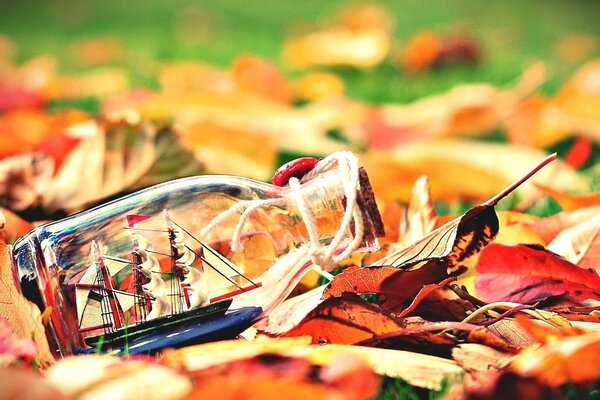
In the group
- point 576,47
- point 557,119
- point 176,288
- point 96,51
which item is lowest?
point 576,47

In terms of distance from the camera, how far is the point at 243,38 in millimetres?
5117

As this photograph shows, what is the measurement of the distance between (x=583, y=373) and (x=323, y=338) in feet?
1.11

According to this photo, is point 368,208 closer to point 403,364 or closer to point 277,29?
point 403,364

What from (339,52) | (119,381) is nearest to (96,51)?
(339,52)

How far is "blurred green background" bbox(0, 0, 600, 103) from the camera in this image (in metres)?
3.88

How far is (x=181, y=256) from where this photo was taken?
1.15 metres

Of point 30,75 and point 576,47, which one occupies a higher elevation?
point 30,75

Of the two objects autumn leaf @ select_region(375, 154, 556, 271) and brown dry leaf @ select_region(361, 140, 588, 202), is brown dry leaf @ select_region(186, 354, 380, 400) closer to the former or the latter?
autumn leaf @ select_region(375, 154, 556, 271)

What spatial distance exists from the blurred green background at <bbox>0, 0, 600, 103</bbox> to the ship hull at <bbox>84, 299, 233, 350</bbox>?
8.06 feet

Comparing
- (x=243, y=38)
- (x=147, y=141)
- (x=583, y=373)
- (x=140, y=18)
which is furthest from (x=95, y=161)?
(x=140, y=18)

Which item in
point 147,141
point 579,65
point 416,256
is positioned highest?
point 147,141

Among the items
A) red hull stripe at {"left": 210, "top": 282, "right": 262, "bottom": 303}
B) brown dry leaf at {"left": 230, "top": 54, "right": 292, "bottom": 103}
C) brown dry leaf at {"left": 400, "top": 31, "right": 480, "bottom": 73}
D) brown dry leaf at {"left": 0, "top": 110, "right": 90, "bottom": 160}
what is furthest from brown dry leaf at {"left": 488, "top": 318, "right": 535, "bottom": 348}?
brown dry leaf at {"left": 400, "top": 31, "right": 480, "bottom": 73}

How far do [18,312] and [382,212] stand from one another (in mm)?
696

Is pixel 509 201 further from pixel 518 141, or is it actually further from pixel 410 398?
pixel 410 398
